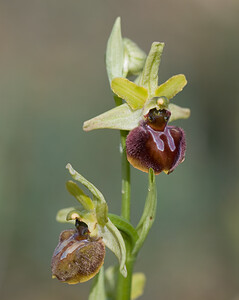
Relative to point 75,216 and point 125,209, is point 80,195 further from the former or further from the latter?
point 125,209

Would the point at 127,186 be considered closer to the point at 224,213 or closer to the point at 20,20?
the point at 224,213

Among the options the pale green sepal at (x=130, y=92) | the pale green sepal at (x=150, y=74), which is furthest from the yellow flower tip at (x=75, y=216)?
the pale green sepal at (x=150, y=74)

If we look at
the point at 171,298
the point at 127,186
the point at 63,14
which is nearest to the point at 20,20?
the point at 63,14

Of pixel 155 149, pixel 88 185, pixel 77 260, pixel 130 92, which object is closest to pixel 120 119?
pixel 130 92

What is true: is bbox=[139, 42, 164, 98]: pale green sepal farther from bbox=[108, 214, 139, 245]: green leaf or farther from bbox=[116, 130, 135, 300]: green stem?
bbox=[108, 214, 139, 245]: green leaf

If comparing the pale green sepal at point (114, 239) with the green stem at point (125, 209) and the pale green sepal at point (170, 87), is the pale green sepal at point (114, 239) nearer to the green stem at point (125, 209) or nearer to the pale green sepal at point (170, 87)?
the green stem at point (125, 209)
